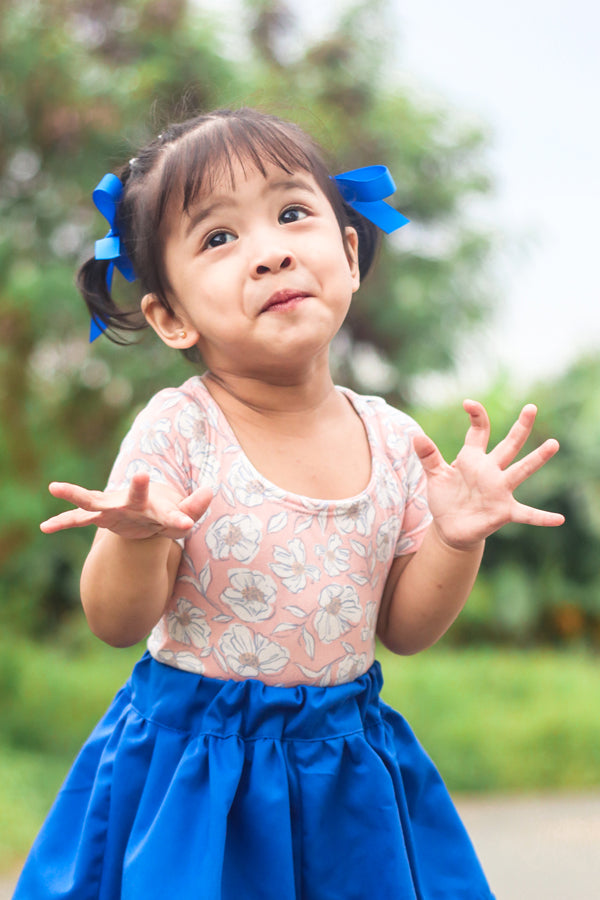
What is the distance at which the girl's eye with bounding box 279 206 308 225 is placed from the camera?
1453 millimetres

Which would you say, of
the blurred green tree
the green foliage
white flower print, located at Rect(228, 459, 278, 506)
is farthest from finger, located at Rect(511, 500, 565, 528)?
the green foliage

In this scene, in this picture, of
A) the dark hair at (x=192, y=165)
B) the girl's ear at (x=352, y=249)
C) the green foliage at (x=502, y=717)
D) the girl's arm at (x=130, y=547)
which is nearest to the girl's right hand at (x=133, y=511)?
the girl's arm at (x=130, y=547)

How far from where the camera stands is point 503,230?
6336 millimetres

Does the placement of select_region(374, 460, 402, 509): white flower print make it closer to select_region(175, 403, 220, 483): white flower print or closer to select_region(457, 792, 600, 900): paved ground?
select_region(175, 403, 220, 483): white flower print

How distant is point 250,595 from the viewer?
1.39m

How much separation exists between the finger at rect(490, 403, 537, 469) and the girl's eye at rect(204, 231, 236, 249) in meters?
0.48

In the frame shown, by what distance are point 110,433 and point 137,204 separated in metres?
2.28

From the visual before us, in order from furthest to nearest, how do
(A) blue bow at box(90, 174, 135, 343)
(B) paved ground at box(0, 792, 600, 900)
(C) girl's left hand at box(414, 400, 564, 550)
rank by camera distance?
1. (B) paved ground at box(0, 792, 600, 900)
2. (A) blue bow at box(90, 174, 135, 343)
3. (C) girl's left hand at box(414, 400, 564, 550)

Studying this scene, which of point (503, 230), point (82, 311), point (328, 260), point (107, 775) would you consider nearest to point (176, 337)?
point (328, 260)

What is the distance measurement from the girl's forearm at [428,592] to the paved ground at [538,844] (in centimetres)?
152

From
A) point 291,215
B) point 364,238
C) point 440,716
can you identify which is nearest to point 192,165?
point 291,215

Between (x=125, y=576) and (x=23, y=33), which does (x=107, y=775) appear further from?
(x=23, y=33)

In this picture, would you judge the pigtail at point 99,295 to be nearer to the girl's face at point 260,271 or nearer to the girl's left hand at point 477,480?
the girl's face at point 260,271

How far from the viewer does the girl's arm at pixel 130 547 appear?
1.19 metres
